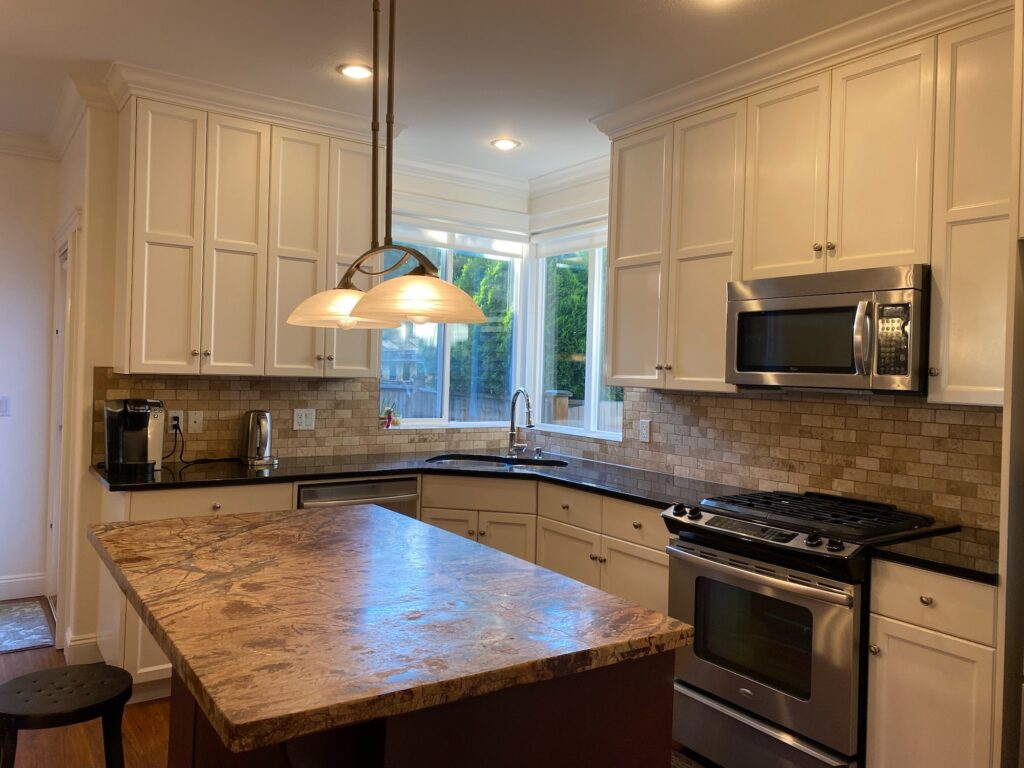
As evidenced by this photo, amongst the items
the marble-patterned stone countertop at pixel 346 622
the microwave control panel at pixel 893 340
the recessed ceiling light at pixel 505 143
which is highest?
the recessed ceiling light at pixel 505 143

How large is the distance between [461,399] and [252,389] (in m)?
1.39

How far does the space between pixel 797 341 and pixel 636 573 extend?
43.9 inches

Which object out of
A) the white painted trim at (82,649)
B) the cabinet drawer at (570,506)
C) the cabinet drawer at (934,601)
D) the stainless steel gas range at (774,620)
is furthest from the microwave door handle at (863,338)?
the white painted trim at (82,649)

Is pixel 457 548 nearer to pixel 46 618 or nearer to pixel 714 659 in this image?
pixel 714 659

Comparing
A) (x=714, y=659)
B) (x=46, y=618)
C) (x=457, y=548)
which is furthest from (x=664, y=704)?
(x=46, y=618)

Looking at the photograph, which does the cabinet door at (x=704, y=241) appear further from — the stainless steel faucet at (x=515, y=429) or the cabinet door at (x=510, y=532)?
the stainless steel faucet at (x=515, y=429)

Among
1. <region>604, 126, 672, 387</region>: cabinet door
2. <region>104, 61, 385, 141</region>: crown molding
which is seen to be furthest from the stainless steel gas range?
<region>104, 61, 385, 141</region>: crown molding

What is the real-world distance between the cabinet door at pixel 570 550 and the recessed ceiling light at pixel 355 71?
210 centimetres

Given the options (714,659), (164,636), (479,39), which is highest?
(479,39)

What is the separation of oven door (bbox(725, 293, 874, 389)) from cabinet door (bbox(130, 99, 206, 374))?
2.32 m

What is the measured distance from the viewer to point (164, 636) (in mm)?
1333

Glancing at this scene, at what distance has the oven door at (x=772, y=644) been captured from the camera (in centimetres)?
227

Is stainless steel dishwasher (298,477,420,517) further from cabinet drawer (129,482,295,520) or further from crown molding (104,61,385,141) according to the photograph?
crown molding (104,61,385,141)

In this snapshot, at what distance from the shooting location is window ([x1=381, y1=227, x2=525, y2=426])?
15.0ft
